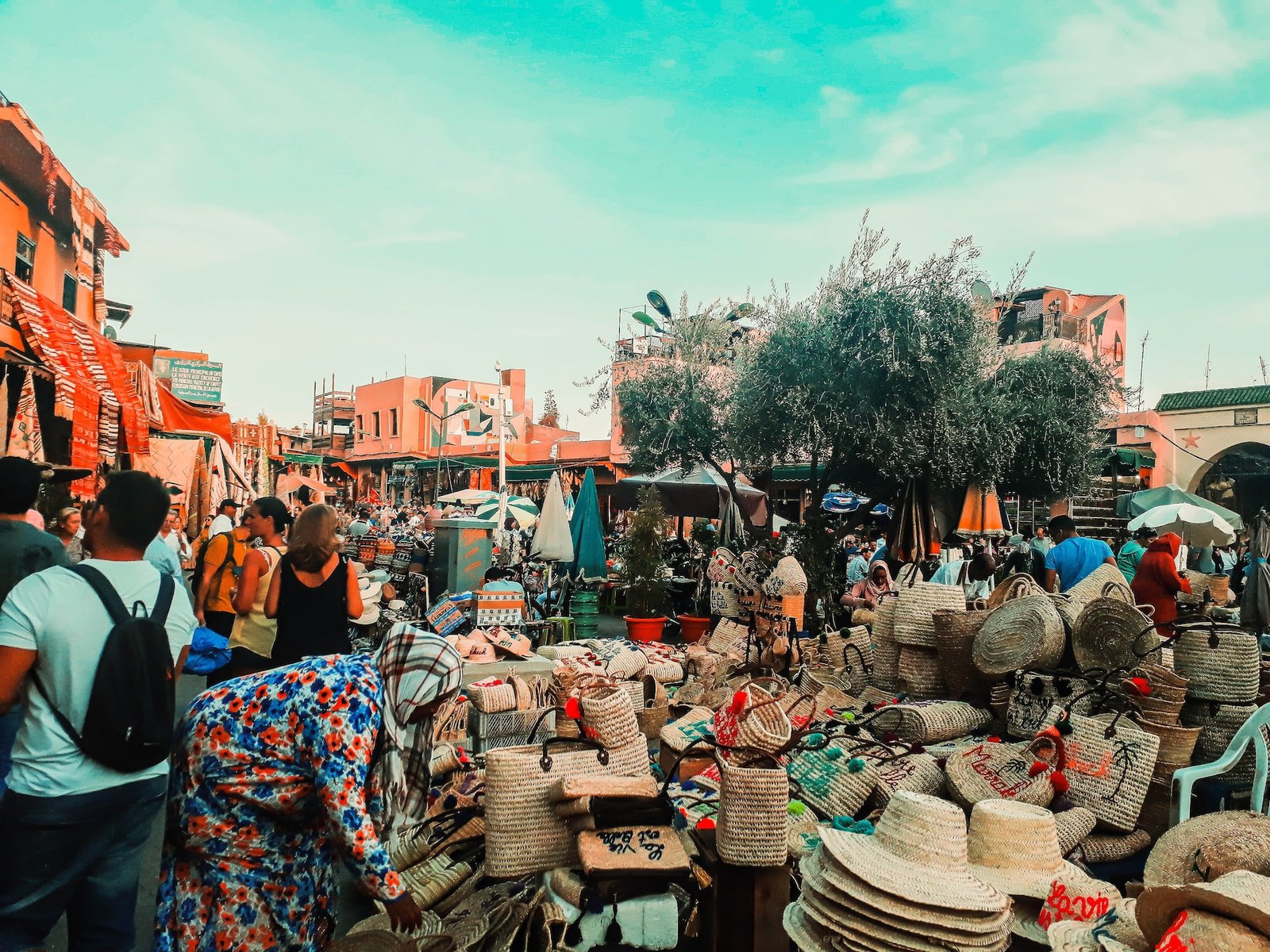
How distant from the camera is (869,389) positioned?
11.6 meters

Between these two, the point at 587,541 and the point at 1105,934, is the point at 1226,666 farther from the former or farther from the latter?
the point at 587,541

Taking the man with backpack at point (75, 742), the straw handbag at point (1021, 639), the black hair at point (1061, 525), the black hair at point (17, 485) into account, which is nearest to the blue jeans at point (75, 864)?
the man with backpack at point (75, 742)

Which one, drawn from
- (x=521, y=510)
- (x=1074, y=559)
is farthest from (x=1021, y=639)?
(x=521, y=510)

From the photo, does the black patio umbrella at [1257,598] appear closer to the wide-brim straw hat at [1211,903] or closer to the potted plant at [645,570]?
the wide-brim straw hat at [1211,903]

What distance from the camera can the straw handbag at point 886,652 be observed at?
18.9ft

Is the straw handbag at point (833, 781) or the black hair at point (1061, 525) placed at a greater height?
the black hair at point (1061, 525)

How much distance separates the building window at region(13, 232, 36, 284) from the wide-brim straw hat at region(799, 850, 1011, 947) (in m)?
11.1

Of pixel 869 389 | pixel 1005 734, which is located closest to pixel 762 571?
pixel 869 389

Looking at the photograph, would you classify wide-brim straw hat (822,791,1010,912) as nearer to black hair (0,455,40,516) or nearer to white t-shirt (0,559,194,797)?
white t-shirt (0,559,194,797)

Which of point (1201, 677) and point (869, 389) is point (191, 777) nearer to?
point (1201, 677)

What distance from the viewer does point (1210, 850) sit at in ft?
9.80

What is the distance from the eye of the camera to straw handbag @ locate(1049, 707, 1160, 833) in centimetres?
358

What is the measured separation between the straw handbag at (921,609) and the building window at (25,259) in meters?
10.3

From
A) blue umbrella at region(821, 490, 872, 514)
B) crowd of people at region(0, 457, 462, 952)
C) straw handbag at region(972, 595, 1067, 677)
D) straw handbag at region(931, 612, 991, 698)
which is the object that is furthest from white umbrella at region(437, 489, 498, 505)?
crowd of people at region(0, 457, 462, 952)
